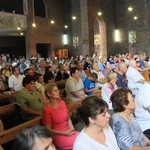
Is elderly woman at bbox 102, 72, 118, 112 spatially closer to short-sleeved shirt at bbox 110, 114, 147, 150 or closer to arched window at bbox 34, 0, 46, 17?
short-sleeved shirt at bbox 110, 114, 147, 150

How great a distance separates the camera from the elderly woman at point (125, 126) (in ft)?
9.55

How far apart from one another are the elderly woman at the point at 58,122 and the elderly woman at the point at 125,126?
2.43 ft

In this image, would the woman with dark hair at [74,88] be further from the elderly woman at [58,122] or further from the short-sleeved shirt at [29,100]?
the elderly woman at [58,122]

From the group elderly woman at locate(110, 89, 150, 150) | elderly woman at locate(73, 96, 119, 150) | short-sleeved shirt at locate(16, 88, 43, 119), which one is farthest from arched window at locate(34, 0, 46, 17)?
elderly woman at locate(73, 96, 119, 150)

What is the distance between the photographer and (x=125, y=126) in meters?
2.98

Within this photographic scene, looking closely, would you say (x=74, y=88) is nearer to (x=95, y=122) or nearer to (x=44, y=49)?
(x=95, y=122)

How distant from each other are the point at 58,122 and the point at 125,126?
998 mm

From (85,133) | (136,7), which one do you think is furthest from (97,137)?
(136,7)

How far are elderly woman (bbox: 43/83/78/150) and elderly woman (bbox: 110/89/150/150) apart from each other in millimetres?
739

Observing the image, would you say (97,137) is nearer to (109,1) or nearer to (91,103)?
(91,103)

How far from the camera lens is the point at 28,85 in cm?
474

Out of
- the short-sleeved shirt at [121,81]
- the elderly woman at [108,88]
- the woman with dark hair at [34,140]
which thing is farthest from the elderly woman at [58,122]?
the short-sleeved shirt at [121,81]

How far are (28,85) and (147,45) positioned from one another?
62.1 feet

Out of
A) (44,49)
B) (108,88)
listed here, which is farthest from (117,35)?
(108,88)
